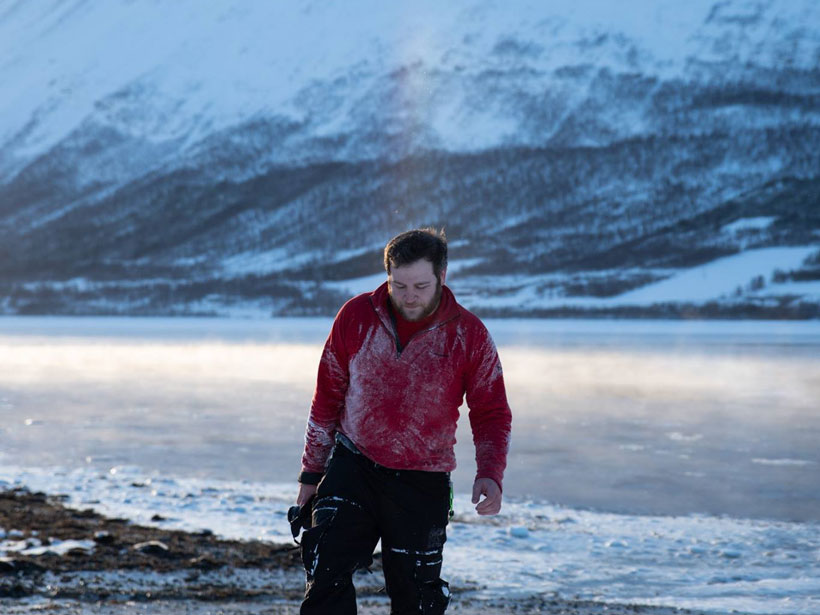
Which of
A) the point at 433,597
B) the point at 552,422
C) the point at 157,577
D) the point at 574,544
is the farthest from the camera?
the point at 552,422

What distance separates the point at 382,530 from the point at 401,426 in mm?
421

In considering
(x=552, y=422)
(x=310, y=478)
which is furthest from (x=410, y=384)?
(x=552, y=422)

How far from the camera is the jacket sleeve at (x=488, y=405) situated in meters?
4.02

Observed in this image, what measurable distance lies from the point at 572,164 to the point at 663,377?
13299cm

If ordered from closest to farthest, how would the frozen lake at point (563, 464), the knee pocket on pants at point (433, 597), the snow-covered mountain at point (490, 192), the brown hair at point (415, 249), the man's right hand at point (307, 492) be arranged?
the brown hair at point (415, 249) < the knee pocket on pants at point (433, 597) < the man's right hand at point (307, 492) < the frozen lake at point (563, 464) < the snow-covered mountain at point (490, 192)

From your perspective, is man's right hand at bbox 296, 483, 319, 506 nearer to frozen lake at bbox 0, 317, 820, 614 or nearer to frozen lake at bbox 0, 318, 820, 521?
frozen lake at bbox 0, 317, 820, 614

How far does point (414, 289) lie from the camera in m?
3.93

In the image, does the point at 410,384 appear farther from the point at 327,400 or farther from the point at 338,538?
the point at 338,538

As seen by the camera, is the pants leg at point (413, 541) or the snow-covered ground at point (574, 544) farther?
the snow-covered ground at point (574, 544)

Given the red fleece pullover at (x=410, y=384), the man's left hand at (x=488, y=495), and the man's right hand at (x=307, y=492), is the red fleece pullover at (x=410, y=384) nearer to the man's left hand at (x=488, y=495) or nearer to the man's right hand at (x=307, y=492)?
the man's left hand at (x=488, y=495)

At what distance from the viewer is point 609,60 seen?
625 ft

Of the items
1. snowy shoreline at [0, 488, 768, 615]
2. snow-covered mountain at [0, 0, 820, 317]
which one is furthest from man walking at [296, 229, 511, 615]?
snow-covered mountain at [0, 0, 820, 317]

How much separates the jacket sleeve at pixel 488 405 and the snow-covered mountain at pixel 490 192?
2512 inches

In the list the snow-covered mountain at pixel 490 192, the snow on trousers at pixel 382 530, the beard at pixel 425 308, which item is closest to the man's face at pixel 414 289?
the beard at pixel 425 308
